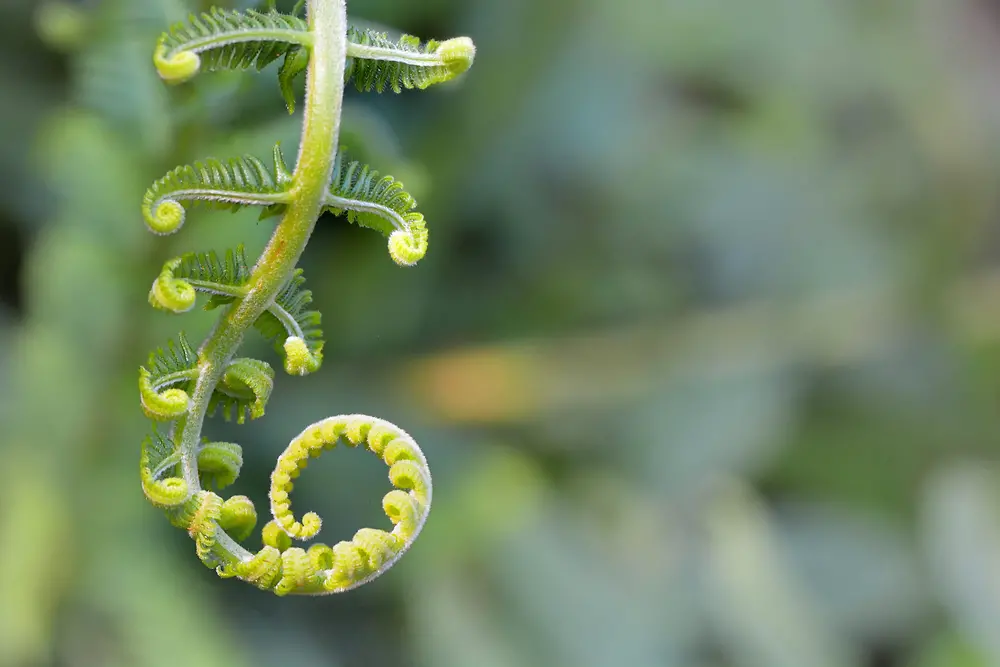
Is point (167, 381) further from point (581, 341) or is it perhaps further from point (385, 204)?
point (581, 341)

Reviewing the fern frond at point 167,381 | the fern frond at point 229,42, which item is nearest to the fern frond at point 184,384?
the fern frond at point 167,381

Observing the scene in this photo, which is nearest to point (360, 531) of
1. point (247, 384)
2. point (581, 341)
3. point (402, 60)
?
point (247, 384)

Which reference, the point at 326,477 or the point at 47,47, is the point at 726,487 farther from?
the point at 47,47

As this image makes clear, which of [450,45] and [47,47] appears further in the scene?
[47,47]

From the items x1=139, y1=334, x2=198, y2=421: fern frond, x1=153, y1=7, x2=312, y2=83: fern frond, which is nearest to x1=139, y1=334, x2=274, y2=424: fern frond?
x1=139, y1=334, x2=198, y2=421: fern frond

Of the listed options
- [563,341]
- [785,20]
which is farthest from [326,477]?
[785,20]

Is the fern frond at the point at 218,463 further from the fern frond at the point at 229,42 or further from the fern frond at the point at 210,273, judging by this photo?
the fern frond at the point at 229,42
